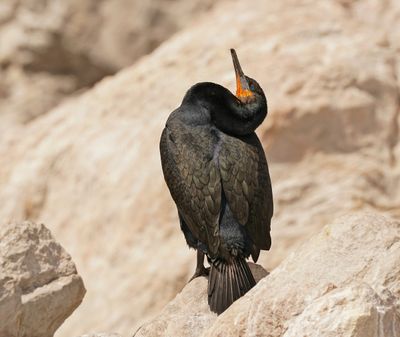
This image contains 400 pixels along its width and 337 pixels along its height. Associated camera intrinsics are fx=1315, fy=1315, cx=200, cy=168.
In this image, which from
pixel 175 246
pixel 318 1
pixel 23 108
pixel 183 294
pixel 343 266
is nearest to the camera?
pixel 343 266

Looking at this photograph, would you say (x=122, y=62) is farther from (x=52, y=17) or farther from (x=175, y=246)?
(x=175, y=246)

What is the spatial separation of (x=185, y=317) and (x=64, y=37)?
7.53m

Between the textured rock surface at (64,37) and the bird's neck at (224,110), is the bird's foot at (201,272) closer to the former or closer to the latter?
the bird's neck at (224,110)

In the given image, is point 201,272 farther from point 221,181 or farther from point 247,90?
point 247,90

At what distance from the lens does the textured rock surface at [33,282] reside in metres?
6.98

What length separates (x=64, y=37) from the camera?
1392 cm

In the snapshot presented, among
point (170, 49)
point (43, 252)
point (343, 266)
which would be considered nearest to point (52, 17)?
point (170, 49)

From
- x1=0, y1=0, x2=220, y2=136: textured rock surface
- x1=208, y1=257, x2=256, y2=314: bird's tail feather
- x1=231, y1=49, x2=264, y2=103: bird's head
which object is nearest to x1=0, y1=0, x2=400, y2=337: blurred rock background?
x1=0, y1=0, x2=220, y2=136: textured rock surface

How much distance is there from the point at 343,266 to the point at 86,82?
8373 mm

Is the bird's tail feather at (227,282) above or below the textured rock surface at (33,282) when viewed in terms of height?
A: below

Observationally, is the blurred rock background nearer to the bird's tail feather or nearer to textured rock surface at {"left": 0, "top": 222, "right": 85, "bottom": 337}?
textured rock surface at {"left": 0, "top": 222, "right": 85, "bottom": 337}

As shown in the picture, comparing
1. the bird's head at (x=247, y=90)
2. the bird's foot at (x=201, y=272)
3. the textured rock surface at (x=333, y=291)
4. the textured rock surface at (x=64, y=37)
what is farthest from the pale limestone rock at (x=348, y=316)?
the textured rock surface at (x=64, y=37)

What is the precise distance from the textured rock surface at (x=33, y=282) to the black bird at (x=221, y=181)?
73cm

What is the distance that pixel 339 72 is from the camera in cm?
1101
